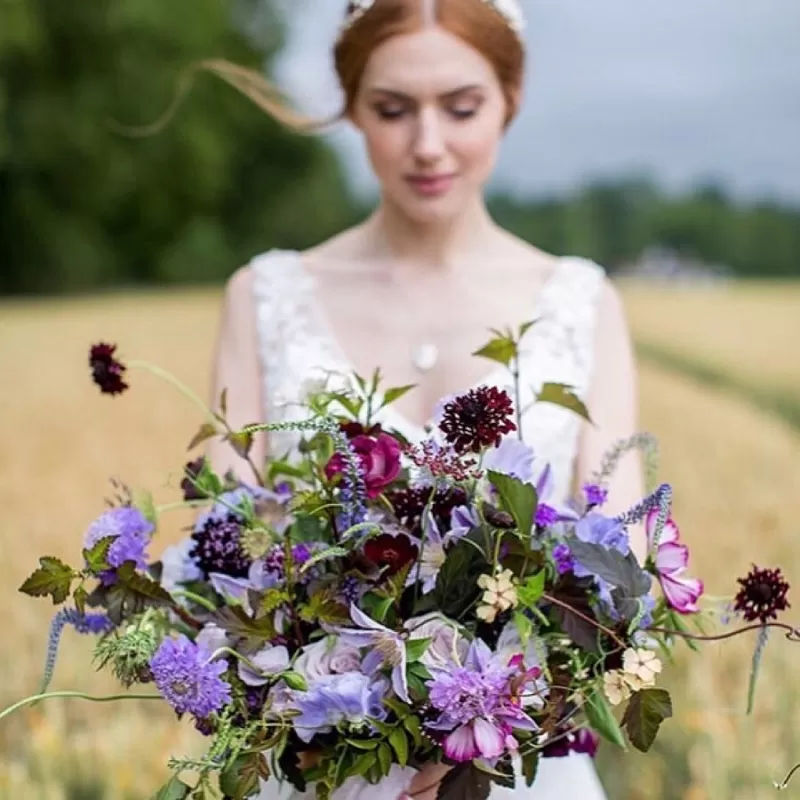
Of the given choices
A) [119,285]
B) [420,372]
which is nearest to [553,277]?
[420,372]

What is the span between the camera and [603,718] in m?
0.79

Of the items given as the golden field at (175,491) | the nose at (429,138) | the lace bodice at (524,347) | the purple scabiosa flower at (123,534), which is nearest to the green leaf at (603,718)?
the purple scabiosa flower at (123,534)

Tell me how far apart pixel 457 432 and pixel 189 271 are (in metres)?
2.00

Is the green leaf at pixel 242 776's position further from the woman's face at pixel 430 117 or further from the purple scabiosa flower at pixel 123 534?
the woman's face at pixel 430 117

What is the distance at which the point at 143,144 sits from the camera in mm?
2990

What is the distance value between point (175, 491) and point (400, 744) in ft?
4.60

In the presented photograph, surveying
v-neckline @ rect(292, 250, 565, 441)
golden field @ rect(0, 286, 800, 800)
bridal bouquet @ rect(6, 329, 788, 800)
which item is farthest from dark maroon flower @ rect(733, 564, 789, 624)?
golden field @ rect(0, 286, 800, 800)

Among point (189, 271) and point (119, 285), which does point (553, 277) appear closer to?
point (189, 271)

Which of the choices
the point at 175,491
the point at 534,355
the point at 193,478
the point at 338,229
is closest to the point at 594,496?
the point at 193,478

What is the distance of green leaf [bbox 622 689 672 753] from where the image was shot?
0.72 metres

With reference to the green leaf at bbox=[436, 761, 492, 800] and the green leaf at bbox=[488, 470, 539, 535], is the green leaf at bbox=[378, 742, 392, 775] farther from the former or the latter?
the green leaf at bbox=[488, 470, 539, 535]

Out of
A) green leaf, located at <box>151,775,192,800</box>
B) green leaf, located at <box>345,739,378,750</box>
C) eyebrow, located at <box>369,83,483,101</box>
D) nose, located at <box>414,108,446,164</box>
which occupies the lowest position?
green leaf, located at <box>151,775,192,800</box>

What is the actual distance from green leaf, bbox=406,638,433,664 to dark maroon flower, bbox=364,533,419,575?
0.05 metres

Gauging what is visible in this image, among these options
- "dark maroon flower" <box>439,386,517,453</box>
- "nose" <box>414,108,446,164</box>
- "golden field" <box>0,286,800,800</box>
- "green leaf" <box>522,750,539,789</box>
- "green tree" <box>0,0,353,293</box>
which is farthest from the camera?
"green tree" <box>0,0,353,293</box>
